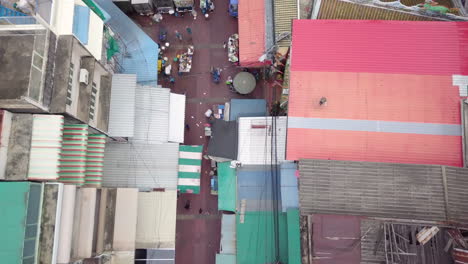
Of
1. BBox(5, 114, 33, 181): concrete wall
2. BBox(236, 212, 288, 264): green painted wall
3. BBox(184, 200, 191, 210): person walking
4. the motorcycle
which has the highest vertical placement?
the motorcycle

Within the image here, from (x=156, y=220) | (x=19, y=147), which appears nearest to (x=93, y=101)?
(x=19, y=147)

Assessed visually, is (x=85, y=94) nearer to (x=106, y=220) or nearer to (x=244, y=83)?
(x=106, y=220)

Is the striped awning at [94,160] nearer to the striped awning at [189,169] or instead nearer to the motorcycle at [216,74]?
the striped awning at [189,169]

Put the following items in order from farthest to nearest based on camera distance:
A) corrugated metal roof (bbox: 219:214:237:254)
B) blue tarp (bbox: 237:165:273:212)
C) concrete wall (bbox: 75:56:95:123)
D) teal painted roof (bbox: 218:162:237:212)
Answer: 1. teal painted roof (bbox: 218:162:237:212)
2. blue tarp (bbox: 237:165:273:212)
3. corrugated metal roof (bbox: 219:214:237:254)
4. concrete wall (bbox: 75:56:95:123)

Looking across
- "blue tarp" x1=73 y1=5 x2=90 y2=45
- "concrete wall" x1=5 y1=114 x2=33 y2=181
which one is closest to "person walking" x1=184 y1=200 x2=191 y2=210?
"concrete wall" x1=5 y1=114 x2=33 y2=181

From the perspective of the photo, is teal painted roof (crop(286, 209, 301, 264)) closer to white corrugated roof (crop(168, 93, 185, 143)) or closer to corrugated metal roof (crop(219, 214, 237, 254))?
corrugated metal roof (crop(219, 214, 237, 254))

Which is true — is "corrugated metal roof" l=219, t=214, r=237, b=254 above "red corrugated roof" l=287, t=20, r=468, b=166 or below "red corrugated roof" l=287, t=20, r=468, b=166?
below

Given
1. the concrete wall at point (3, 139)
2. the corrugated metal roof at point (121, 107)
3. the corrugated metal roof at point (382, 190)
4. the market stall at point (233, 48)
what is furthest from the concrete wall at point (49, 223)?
the market stall at point (233, 48)
